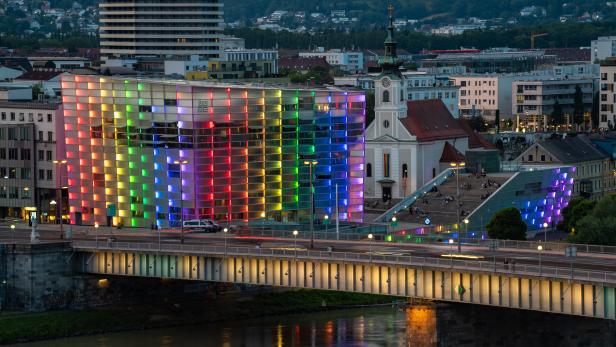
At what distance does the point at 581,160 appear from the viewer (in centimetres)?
16788

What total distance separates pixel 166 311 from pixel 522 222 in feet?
93.9

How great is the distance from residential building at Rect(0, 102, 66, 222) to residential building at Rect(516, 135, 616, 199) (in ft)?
134

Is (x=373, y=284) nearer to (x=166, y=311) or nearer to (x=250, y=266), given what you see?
(x=250, y=266)

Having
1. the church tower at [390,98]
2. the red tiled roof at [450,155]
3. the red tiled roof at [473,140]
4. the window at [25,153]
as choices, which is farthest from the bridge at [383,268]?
the red tiled roof at [473,140]

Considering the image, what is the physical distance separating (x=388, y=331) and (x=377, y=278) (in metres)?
13.0

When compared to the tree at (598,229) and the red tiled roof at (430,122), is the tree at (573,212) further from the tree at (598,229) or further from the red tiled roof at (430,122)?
the red tiled roof at (430,122)

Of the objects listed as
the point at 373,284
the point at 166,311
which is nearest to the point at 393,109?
the point at 166,311

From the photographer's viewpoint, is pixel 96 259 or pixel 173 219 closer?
pixel 96 259

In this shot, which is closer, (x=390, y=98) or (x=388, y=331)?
(x=388, y=331)

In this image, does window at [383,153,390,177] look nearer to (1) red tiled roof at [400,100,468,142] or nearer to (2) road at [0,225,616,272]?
(1) red tiled roof at [400,100,468,142]

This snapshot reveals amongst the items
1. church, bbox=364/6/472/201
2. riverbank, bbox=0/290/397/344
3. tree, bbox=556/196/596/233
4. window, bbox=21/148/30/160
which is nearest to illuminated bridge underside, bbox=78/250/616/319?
riverbank, bbox=0/290/397/344

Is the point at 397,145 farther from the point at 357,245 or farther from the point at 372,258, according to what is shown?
the point at 372,258

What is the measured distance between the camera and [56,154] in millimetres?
143375

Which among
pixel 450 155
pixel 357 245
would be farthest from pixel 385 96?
pixel 357 245
